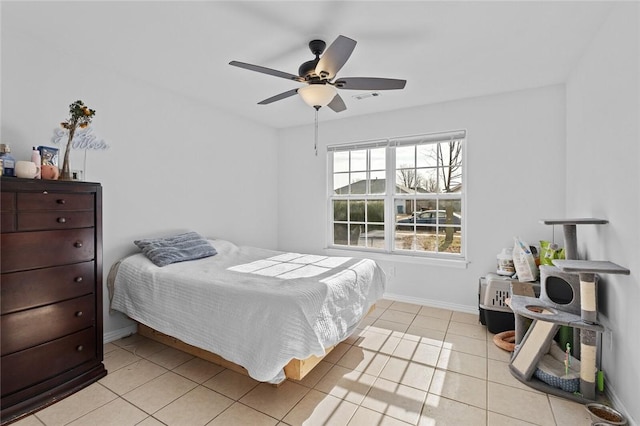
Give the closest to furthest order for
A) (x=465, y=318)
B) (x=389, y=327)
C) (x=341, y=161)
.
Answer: (x=389, y=327) → (x=465, y=318) → (x=341, y=161)

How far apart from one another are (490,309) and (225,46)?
3.39 meters

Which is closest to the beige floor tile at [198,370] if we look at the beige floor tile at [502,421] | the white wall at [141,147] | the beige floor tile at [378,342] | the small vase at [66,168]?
the white wall at [141,147]

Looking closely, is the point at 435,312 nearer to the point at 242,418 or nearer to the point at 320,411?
the point at 320,411

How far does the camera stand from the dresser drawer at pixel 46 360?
183 centimetres

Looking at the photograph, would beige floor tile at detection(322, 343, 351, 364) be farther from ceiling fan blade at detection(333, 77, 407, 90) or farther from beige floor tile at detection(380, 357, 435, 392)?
ceiling fan blade at detection(333, 77, 407, 90)

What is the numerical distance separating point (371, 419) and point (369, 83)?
2.30m

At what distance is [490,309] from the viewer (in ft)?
9.80

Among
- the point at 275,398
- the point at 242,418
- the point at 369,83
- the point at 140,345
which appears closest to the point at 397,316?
the point at 275,398

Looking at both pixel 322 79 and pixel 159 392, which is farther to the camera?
pixel 322 79

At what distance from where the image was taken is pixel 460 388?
2.14 m

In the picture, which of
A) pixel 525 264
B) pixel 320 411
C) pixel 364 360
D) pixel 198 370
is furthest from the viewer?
pixel 525 264

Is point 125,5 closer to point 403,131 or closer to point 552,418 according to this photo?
point 403,131

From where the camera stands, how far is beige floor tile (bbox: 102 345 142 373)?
2439mm

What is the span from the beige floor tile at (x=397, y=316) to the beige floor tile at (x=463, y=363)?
701mm
